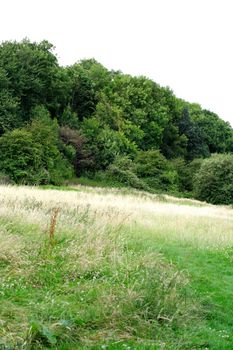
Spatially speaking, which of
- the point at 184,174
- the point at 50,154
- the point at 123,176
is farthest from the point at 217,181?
the point at 50,154

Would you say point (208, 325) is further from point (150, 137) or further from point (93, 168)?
point (150, 137)

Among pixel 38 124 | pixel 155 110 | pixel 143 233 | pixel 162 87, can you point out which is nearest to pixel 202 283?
pixel 143 233

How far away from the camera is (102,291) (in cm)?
535

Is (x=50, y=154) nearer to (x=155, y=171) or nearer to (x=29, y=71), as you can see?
(x=29, y=71)

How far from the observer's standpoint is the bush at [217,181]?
39.8 metres

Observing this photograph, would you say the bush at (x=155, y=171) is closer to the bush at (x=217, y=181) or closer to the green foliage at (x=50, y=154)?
the bush at (x=217, y=181)

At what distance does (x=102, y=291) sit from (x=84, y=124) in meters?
35.7

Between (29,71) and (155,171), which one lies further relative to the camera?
(155,171)

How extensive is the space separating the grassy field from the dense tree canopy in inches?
794

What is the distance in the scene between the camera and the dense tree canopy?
96.6 ft

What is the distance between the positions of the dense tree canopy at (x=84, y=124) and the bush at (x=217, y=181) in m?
2.93

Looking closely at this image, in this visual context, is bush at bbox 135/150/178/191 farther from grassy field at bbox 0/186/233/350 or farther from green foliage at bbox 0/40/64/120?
grassy field at bbox 0/186/233/350

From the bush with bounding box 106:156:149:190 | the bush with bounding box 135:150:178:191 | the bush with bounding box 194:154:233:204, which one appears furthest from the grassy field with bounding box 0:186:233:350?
the bush with bounding box 194:154:233:204

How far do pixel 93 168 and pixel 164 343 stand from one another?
3338 cm
